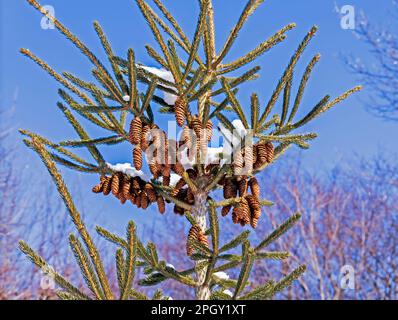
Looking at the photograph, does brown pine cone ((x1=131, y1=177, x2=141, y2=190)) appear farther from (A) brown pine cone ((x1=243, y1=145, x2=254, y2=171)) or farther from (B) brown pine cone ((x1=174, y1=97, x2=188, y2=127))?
(A) brown pine cone ((x1=243, y1=145, x2=254, y2=171))

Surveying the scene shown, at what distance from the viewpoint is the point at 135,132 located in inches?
97.1

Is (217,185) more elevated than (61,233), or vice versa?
(61,233)

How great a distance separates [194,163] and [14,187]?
1116cm

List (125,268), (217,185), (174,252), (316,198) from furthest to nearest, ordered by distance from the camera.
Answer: (174,252)
(316,198)
(217,185)
(125,268)

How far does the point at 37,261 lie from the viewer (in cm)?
167

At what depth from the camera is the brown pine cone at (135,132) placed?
2465 millimetres

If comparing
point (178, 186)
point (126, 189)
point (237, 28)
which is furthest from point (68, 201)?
point (237, 28)

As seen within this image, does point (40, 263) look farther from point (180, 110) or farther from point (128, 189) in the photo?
point (180, 110)

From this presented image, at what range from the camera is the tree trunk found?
252cm

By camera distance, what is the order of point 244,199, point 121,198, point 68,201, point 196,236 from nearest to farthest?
point 68,201, point 196,236, point 244,199, point 121,198

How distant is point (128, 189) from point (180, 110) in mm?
535

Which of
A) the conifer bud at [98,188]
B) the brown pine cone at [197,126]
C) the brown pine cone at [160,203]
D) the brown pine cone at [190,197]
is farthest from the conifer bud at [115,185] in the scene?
the brown pine cone at [197,126]
